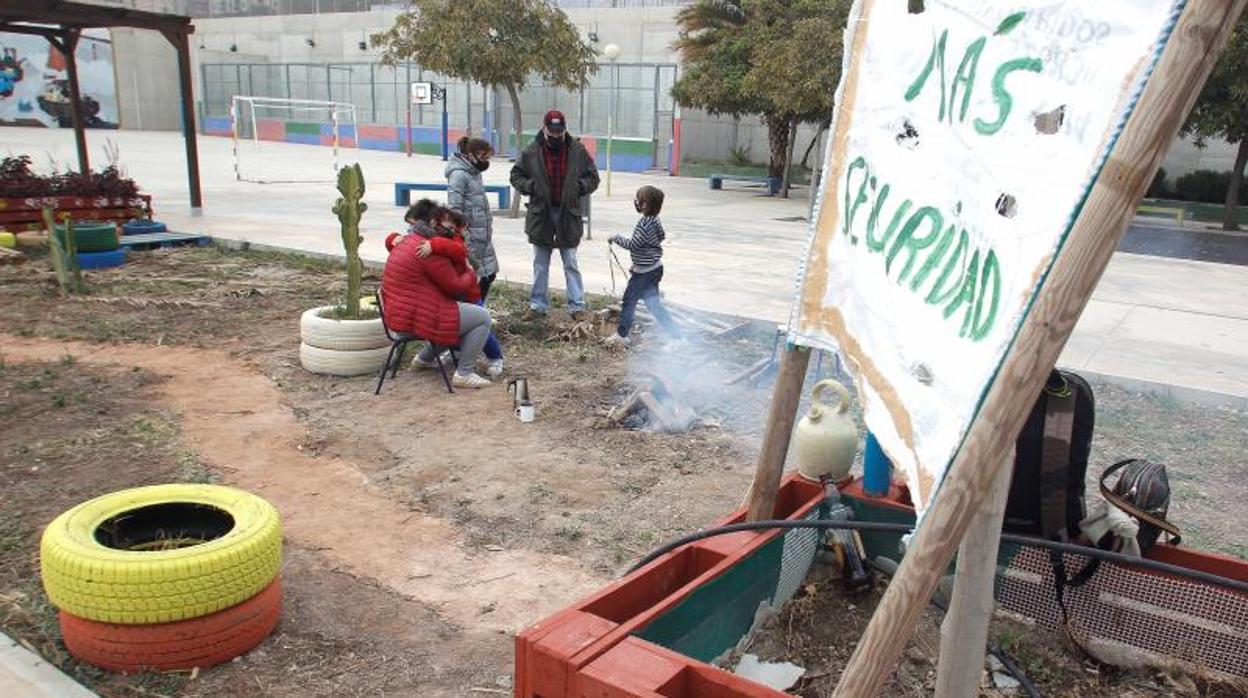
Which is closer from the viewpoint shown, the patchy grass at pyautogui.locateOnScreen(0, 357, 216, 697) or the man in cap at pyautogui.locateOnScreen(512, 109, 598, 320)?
the patchy grass at pyautogui.locateOnScreen(0, 357, 216, 697)

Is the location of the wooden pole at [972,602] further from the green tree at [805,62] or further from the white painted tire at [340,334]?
the green tree at [805,62]

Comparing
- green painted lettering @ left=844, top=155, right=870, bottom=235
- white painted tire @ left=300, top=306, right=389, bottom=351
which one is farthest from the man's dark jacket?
green painted lettering @ left=844, top=155, right=870, bottom=235

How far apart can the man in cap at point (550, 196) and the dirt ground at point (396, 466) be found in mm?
417

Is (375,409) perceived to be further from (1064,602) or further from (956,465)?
(956,465)

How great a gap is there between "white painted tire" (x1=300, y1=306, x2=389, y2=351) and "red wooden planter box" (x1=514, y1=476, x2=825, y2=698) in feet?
13.6

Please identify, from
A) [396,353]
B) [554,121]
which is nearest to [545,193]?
→ [554,121]

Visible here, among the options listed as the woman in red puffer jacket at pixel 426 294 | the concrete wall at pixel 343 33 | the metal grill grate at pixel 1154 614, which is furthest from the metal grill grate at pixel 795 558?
the concrete wall at pixel 343 33

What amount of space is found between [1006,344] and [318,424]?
4.69 m

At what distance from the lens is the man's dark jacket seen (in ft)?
25.8

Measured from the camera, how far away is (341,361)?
6305 millimetres

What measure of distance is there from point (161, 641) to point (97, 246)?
28.4 feet

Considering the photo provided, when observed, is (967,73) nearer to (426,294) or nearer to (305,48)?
(426,294)

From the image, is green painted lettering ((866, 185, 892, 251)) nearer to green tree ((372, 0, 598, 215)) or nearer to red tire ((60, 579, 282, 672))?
red tire ((60, 579, 282, 672))

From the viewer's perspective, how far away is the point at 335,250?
11336 mm
